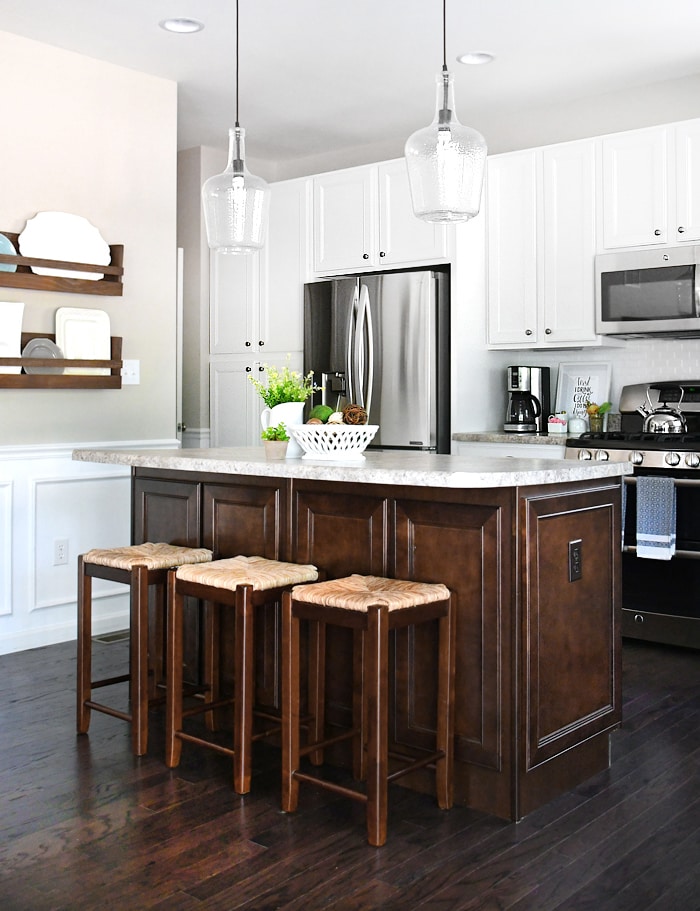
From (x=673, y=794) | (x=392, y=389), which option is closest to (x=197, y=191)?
(x=392, y=389)

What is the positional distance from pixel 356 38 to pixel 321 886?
359cm

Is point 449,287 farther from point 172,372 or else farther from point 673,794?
point 673,794

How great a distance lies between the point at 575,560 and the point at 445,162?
121cm

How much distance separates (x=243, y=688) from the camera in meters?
2.62

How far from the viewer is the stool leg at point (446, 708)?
253 centimetres

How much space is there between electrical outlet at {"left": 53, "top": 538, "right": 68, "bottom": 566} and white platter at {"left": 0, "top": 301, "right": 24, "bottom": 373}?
0.82 m

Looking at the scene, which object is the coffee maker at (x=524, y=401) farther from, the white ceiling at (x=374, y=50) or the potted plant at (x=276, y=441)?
the potted plant at (x=276, y=441)

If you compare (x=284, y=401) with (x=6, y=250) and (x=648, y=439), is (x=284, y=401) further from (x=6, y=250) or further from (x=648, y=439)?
(x=648, y=439)

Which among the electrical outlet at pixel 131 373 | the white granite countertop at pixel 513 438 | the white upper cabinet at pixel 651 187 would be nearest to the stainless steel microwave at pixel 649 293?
the white upper cabinet at pixel 651 187

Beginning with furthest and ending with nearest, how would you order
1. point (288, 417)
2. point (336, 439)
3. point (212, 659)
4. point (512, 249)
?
point (512, 249), point (288, 417), point (212, 659), point (336, 439)

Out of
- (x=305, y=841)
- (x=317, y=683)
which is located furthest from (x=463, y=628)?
(x=305, y=841)

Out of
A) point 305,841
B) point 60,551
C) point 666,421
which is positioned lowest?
point 305,841

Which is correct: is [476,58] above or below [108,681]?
above

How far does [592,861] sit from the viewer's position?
7.37 ft
